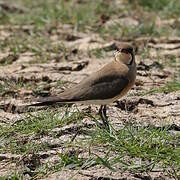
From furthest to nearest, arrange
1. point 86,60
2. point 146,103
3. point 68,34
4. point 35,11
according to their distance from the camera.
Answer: point 35,11
point 68,34
point 86,60
point 146,103

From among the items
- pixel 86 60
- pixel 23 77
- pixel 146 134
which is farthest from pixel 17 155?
pixel 86 60

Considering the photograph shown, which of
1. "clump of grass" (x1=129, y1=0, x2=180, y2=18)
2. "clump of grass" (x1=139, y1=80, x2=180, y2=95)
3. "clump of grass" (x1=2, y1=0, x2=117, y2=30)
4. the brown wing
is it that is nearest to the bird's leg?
the brown wing

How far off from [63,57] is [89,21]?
46.7 inches

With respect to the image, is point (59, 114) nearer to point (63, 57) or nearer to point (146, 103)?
point (146, 103)

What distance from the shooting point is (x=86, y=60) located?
6934 mm

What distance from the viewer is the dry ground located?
14.1 ft

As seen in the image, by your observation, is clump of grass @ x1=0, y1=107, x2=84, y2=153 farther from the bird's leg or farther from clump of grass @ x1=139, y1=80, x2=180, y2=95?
clump of grass @ x1=139, y1=80, x2=180, y2=95

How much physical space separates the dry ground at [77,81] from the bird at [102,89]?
0.16 meters

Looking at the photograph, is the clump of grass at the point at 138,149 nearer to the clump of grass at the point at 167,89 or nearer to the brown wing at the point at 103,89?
the brown wing at the point at 103,89

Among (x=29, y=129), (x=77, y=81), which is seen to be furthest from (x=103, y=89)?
(x=77, y=81)

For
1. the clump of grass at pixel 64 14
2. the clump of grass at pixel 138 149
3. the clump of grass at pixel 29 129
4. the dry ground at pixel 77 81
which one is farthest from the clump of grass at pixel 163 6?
the clump of grass at pixel 138 149

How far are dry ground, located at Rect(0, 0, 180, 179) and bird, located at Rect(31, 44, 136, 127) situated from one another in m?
0.16

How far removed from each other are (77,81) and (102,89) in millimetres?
1259

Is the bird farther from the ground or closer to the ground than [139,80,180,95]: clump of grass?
farther from the ground
